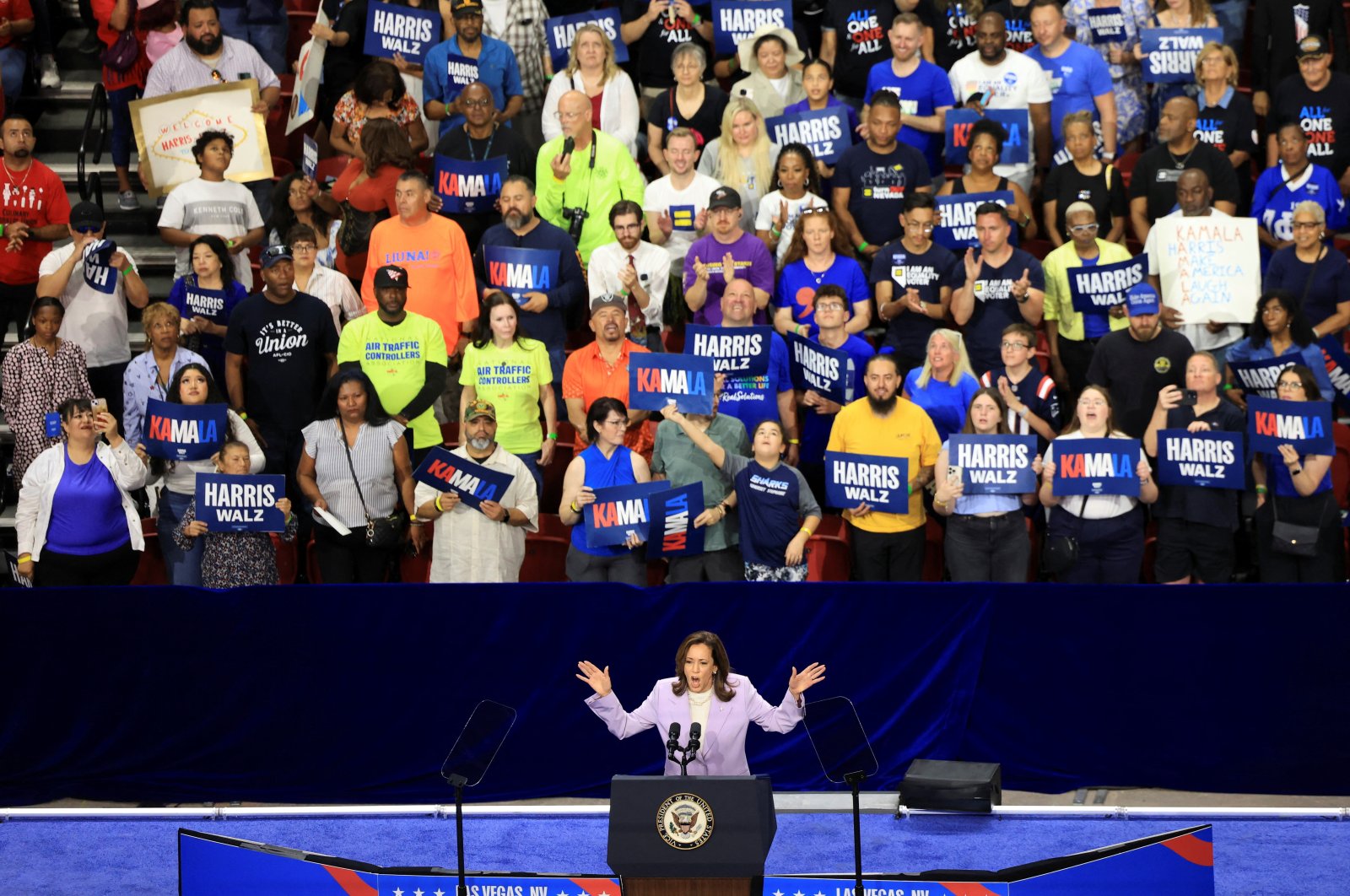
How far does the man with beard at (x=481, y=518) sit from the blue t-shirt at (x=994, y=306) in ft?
9.25

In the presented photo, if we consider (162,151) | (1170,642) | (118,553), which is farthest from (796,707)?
(162,151)

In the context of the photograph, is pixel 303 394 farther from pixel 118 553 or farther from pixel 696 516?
pixel 696 516

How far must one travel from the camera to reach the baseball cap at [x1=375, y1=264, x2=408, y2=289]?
10.6 m

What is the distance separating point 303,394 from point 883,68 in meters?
4.55

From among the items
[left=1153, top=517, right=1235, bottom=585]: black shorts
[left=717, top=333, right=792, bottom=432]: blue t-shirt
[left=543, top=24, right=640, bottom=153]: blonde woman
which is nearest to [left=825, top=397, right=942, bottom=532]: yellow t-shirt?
[left=717, top=333, right=792, bottom=432]: blue t-shirt

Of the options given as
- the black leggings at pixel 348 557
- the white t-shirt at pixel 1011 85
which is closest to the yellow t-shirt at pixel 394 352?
the black leggings at pixel 348 557

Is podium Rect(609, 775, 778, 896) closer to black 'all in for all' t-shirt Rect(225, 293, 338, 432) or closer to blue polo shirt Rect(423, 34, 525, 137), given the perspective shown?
black 'all in for all' t-shirt Rect(225, 293, 338, 432)

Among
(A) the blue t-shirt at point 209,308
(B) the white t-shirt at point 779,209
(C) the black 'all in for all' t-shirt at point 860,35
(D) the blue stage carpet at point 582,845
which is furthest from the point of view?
(C) the black 'all in for all' t-shirt at point 860,35

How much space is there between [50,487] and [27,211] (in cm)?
285

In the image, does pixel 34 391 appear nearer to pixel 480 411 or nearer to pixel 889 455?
pixel 480 411

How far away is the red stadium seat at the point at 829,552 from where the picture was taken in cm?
1011

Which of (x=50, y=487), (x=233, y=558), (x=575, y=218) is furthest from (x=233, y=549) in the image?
(x=575, y=218)

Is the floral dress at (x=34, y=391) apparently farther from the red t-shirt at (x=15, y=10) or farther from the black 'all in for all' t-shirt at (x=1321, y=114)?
the black 'all in for all' t-shirt at (x=1321, y=114)

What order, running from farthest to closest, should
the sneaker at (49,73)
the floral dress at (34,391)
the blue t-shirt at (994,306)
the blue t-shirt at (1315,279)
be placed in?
the sneaker at (49,73), the blue t-shirt at (1315,279), the floral dress at (34,391), the blue t-shirt at (994,306)
